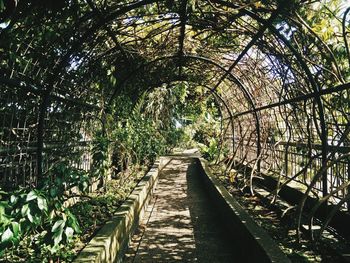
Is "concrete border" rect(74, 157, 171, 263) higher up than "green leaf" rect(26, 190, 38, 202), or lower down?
lower down

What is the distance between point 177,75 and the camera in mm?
10156

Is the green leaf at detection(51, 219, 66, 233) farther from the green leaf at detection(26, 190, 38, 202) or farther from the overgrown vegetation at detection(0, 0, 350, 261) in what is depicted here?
the green leaf at detection(26, 190, 38, 202)

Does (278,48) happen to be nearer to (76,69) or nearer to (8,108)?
(76,69)

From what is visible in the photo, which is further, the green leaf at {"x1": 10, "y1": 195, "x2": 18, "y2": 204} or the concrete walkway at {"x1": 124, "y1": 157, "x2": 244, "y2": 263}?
the concrete walkway at {"x1": 124, "y1": 157, "x2": 244, "y2": 263}

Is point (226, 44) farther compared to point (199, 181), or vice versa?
point (199, 181)

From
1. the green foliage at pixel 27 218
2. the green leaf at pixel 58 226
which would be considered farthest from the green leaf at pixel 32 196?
the green leaf at pixel 58 226

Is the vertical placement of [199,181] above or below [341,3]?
below

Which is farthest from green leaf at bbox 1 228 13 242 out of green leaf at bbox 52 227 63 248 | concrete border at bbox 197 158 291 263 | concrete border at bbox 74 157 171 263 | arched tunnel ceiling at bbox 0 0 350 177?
concrete border at bbox 197 158 291 263

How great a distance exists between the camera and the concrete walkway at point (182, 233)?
156 inches

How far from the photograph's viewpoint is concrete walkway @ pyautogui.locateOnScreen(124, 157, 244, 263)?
396 centimetres

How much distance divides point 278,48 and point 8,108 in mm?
3594

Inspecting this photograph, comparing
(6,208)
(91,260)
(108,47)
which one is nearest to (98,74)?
(108,47)

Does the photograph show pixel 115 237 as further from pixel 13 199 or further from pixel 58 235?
pixel 13 199

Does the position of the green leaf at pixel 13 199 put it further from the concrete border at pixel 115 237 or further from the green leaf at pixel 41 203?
the concrete border at pixel 115 237
